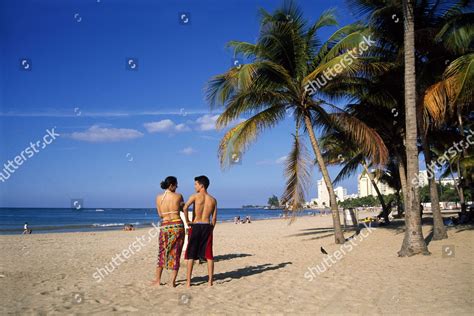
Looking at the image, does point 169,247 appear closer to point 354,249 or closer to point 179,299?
point 179,299

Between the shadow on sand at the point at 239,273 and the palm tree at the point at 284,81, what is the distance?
12.7ft

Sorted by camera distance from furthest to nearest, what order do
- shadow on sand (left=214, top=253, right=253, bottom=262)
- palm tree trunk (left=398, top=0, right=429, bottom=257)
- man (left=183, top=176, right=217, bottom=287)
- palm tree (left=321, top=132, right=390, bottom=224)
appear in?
palm tree (left=321, top=132, right=390, bottom=224), shadow on sand (left=214, top=253, right=253, bottom=262), palm tree trunk (left=398, top=0, right=429, bottom=257), man (left=183, top=176, right=217, bottom=287)

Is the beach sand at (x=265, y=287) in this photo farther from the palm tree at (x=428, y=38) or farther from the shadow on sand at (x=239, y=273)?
the palm tree at (x=428, y=38)

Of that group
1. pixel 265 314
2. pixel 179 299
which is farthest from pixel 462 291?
pixel 179 299

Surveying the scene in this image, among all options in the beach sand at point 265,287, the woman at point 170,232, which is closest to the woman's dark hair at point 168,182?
the woman at point 170,232

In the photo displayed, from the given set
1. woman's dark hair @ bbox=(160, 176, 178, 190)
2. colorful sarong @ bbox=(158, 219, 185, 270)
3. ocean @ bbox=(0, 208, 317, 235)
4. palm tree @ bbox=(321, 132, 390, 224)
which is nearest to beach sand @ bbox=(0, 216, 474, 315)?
colorful sarong @ bbox=(158, 219, 185, 270)

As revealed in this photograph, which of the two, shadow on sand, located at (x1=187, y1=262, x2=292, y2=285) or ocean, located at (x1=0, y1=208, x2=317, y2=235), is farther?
→ ocean, located at (x1=0, y1=208, x2=317, y2=235)

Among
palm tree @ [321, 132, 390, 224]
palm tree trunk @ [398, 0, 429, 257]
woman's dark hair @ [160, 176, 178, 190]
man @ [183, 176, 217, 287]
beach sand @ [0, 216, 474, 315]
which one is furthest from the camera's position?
palm tree @ [321, 132, 390, 224]

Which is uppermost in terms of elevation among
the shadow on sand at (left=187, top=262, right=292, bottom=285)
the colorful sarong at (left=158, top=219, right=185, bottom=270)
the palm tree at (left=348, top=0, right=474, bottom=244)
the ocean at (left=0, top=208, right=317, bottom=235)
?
the palm tree at (left=348, top=0, right=474, bottom=244)

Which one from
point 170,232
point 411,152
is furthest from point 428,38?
point 170,232

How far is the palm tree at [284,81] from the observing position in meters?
12.2

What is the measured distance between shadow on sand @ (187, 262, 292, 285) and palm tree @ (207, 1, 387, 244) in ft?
12.7

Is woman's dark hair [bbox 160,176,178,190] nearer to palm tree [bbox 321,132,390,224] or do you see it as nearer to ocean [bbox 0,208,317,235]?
palm tree [bbox 321,132,390,224]

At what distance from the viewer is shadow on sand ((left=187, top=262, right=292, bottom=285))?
7.45m
